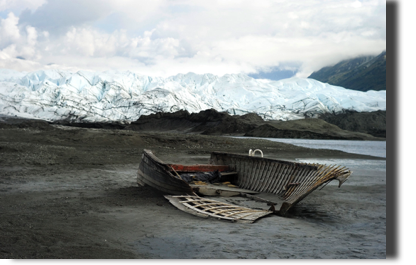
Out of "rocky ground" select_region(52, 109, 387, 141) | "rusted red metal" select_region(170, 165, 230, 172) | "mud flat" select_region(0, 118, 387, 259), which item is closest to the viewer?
"mud flat" select_region(0, 118, 387, 259)

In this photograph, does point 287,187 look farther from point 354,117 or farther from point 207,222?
point 354,117

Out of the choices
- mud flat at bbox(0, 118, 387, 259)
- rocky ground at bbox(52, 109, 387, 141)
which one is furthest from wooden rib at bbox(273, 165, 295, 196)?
rocky ground at bbox(52, 109, 387, 141)

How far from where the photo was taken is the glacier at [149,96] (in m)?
109

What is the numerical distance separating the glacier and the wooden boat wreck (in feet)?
316

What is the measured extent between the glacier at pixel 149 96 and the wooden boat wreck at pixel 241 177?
316ft

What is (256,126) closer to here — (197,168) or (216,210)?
(197,168)

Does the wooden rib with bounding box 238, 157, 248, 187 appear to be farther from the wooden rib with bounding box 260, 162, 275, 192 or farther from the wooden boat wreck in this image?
the wooden rib with bounding box 260, 162, 275, 192

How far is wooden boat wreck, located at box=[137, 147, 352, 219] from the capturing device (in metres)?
7.39

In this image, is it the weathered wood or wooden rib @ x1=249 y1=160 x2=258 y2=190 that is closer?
the weathered wood

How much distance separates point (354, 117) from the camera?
103750 mm

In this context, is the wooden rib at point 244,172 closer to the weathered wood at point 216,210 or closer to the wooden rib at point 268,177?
the wooden rib at point 268,177

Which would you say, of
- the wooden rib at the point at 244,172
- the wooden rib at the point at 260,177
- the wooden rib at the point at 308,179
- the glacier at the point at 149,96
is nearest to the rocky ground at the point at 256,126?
the glacier at the point at 149,96
